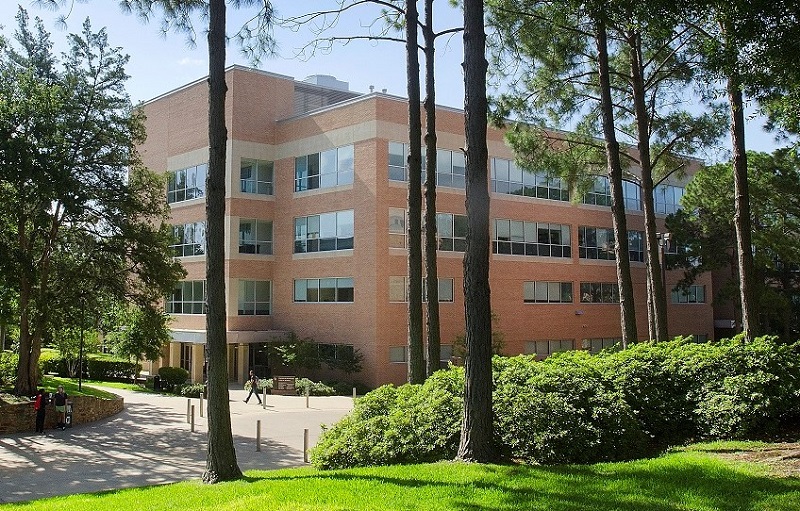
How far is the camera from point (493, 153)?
40281 mm

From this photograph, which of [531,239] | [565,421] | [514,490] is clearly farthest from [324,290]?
[514,490]

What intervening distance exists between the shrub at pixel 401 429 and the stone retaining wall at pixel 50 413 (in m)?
15.8

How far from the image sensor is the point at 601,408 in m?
11.0

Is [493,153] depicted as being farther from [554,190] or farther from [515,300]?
[515,300]

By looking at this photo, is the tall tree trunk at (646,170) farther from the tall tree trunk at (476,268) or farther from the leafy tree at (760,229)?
the tall tree trunk at (476,268)

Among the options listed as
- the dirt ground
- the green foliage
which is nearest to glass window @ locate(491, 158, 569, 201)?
the green foliage

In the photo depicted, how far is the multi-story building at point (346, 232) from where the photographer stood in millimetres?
36094

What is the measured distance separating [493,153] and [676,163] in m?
16.2

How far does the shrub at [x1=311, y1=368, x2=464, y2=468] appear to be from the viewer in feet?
38.2

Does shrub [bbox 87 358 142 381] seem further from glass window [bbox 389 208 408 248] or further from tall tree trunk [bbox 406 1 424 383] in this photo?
tall tree trunk [bbox 406 1 424 383]

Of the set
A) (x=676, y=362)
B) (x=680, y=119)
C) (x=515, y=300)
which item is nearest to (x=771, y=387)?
(x=676, y=362)

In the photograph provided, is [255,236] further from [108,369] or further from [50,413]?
[50,413]

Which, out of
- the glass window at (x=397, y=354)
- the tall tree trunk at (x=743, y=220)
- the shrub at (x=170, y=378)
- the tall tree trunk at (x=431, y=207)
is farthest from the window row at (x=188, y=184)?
the tall tree trunk at (x=743, y=220)

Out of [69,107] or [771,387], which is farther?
[69,107]
